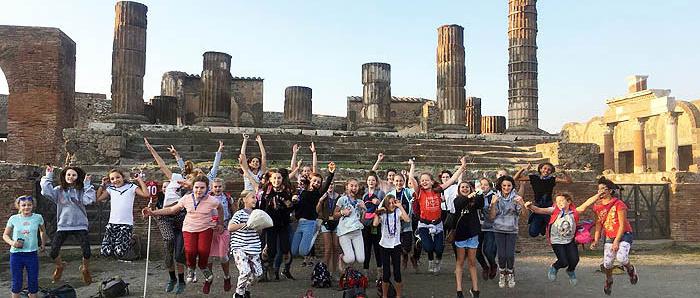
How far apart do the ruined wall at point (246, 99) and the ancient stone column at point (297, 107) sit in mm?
9723

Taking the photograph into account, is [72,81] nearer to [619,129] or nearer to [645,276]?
[645,276]

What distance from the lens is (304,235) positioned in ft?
22.4

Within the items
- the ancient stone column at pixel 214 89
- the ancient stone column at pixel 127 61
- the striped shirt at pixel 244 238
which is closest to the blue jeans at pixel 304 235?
the striped shirt at pixel 244 238

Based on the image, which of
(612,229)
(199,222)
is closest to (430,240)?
(612,229)

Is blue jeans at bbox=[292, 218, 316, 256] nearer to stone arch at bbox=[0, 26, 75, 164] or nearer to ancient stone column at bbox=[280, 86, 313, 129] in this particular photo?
ancient stone column at bbox=[280, 86, 313, 129]

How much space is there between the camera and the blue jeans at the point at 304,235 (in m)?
6.82

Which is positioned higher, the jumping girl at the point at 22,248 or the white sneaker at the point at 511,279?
the jumping girl at the point at 22,248

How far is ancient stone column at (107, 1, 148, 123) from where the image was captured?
15594 millimetres

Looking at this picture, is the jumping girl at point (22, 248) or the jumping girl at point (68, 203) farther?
the jumping girl at point (68, 203)

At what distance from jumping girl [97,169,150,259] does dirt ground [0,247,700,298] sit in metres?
0.56

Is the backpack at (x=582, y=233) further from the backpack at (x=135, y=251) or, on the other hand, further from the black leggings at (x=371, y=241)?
the backpack at (x=135, y=251)

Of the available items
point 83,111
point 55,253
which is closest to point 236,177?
point 55,253

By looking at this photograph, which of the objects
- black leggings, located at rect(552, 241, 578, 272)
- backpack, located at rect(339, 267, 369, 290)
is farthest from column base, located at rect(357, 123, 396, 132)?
backpack, located at rect(339, 267, 369, 290)

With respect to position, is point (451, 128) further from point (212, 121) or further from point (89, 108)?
point (89, 108)
